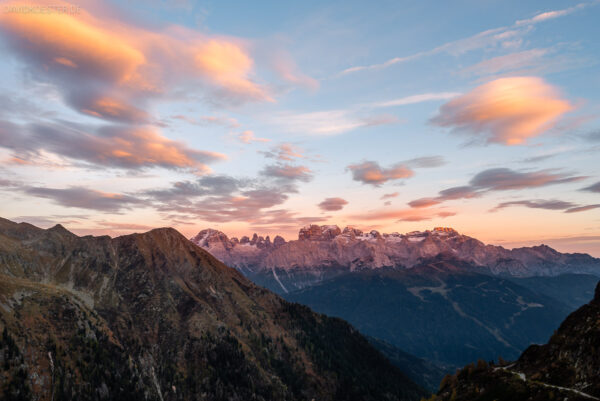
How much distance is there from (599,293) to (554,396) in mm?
43012

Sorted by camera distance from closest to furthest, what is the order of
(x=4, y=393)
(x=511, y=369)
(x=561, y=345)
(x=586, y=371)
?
(x=586, y=371), (x=561, y=345), (x=511, y=369), (x=4, y=393)

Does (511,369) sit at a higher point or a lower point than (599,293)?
lower

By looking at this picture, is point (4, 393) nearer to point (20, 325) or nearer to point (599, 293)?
point (20, 325)

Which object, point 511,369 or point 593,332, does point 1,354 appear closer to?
point 511,369

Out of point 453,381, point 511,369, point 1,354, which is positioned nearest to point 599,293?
point 511,369

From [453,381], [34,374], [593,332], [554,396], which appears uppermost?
[593,332]

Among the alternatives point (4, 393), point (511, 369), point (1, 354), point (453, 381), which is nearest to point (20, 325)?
point (1, 354)

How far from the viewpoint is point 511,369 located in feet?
275

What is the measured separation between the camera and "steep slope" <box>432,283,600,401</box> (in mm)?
60469

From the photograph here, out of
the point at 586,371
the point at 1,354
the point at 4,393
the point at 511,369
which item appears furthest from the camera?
the point at 1,354

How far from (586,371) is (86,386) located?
758 ft

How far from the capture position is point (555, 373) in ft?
223

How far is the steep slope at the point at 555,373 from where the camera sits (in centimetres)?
Result: 6047

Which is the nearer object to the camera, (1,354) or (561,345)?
(561,345)
